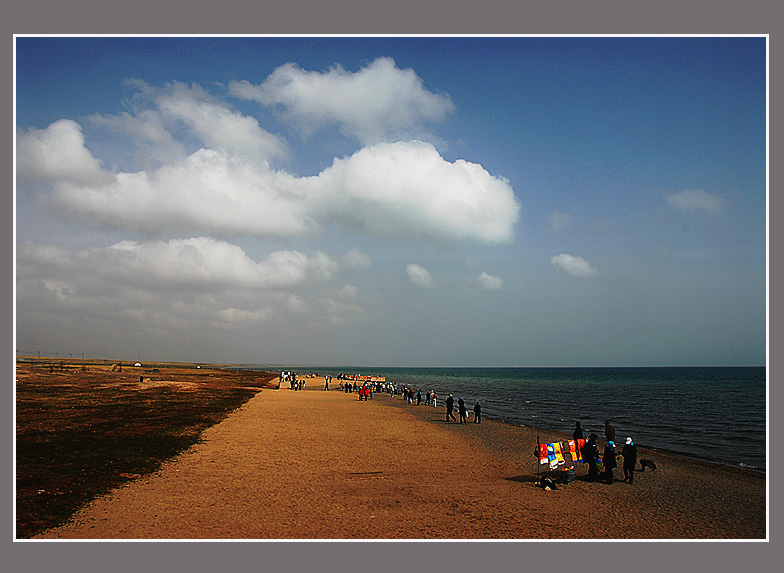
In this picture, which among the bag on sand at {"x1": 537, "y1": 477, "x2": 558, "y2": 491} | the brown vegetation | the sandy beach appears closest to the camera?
the sandy beach

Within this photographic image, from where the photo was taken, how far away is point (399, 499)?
1338cm

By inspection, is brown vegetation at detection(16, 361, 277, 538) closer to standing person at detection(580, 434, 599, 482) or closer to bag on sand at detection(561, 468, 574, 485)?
bag on sand at detection(561, 468, 574, 485)

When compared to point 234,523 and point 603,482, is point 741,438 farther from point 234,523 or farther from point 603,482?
point 234,523

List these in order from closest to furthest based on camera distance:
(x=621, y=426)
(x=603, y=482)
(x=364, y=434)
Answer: (x=603, y=482)
(x=364, y=434)
(x=621, y=426)

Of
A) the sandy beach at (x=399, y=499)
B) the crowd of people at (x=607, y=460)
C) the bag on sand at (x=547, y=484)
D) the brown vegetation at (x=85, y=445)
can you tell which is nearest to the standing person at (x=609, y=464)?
the crowd of people at (x=607, y=460)

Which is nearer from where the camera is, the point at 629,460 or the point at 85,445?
the point at 629,460

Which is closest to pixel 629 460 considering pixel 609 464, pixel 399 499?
pixel 609 464

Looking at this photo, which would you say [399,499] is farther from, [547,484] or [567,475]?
[567,475]

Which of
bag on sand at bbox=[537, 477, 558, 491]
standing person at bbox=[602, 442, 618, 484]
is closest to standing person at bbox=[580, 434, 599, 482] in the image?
standing person at bbox=[602, 442, 618, 484]

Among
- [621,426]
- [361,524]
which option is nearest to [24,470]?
[361,524]

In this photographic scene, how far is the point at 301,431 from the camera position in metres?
26.4

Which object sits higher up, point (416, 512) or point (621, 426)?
point (416, 512)

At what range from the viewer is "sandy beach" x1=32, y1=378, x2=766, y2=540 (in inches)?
432

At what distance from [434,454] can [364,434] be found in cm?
636
